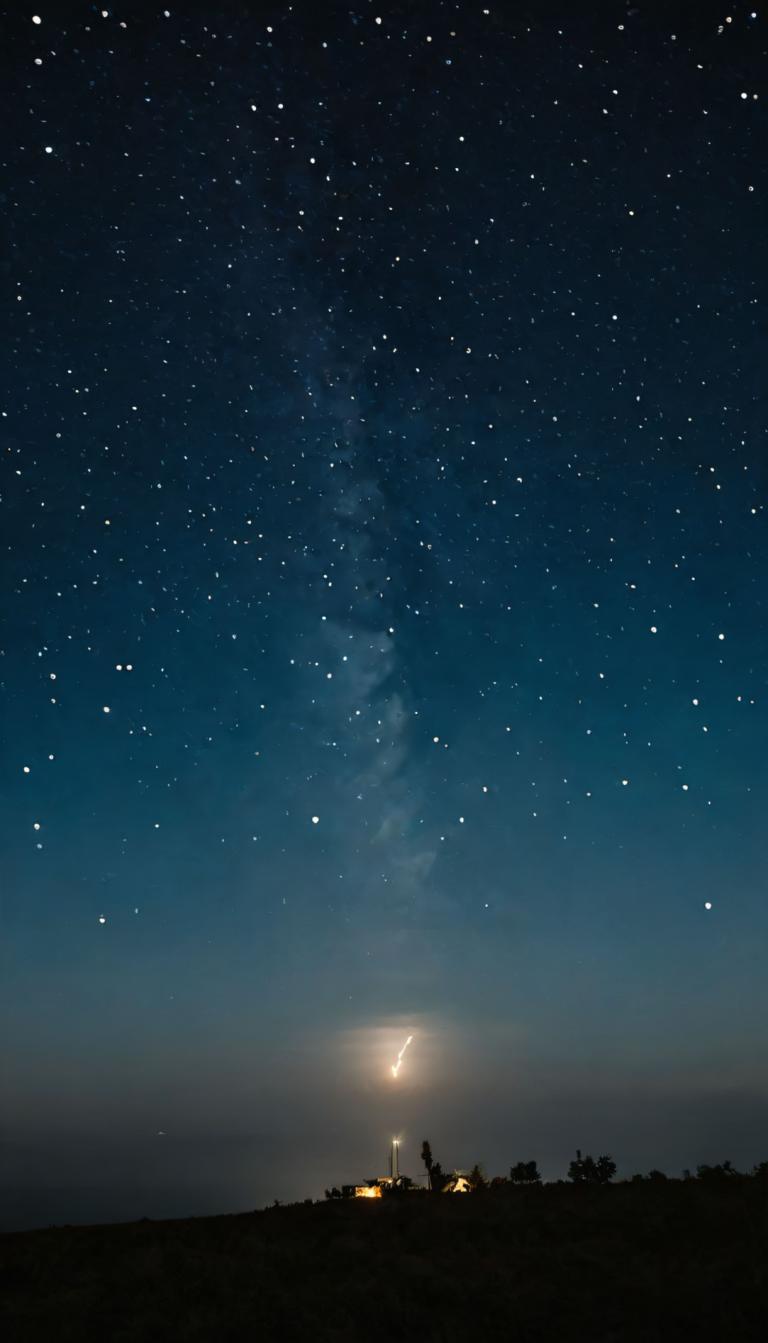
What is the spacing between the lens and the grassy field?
10406 millimetres

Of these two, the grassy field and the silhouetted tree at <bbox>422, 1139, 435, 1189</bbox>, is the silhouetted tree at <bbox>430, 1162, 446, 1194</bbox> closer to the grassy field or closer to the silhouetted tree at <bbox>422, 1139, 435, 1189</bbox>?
the silhouetted tree at <bbox>422, 1139, 435, 1189</bbox>

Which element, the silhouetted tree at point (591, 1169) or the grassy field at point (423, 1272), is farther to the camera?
the silhouetted tree at point (591, 1169)

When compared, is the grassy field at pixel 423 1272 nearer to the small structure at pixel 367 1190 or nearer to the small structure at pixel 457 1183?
the small structure at pixel 367 1190

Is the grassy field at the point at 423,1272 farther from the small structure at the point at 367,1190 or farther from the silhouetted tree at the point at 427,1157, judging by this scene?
the silhouetted tree at the point at 427,1157

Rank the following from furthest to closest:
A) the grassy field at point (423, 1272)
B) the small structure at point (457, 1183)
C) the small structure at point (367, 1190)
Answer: the small structure at point (457, 1183)
the small structure at point (367, 1190)
the grassy field at point (423, 1272)

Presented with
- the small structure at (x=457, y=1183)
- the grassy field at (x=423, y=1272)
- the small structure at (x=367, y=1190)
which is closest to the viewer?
the grassy field at (x=423, y=1272)

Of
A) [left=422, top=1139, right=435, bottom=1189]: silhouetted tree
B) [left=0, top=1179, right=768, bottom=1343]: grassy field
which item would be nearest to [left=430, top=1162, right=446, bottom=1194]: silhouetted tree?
[left=422, top=1139, right=435, bottom=1189]: silhouetted tree

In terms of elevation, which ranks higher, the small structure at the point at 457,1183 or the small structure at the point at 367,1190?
the small structure at the point at 367,1190

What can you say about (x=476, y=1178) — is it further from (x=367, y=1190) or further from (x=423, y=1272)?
(x=423, y=1272)

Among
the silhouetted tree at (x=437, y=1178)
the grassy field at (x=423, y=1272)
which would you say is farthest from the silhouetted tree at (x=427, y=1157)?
the grassy field at (x=423, y=1272)

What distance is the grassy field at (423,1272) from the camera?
1041cm

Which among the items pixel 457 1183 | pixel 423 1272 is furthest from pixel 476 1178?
pixel 423 1272

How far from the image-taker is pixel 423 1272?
12188mm

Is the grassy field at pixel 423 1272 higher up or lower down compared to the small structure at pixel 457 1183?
higher up
